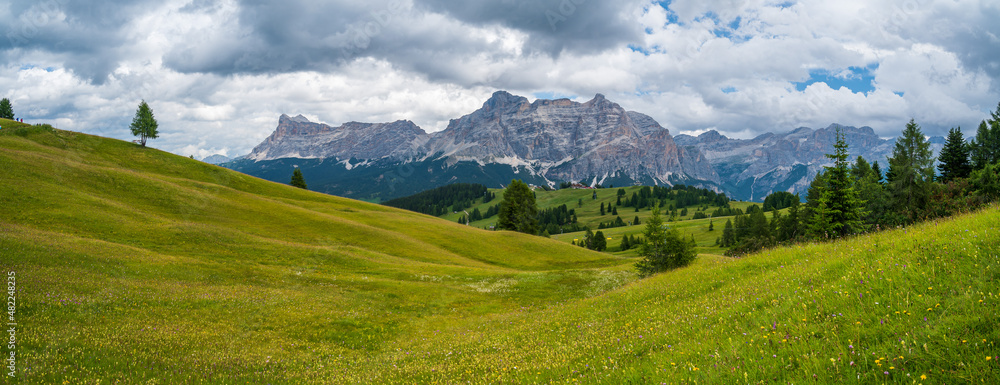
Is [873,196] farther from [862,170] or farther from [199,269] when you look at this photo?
[199,269]

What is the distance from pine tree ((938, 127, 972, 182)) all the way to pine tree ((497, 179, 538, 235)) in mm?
82958

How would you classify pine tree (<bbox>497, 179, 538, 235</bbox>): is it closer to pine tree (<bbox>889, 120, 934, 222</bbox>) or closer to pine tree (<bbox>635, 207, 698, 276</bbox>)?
pine tree (<bbox>635, 207, 698, 276</bbox>)

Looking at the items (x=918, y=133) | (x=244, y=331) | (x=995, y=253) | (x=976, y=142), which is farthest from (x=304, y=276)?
(x=976, y=142)

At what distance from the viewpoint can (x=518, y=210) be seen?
10106 cm

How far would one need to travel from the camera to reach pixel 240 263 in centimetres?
3606

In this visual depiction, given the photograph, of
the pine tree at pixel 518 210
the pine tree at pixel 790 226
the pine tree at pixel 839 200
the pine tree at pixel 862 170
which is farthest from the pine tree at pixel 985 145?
the pine tree at pixel 518 210

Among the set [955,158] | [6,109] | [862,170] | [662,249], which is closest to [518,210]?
[662,249]

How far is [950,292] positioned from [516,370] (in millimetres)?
9254

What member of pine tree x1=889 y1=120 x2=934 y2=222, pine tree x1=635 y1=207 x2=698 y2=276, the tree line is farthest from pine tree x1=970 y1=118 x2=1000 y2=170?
pine tree x1=635 y1=207 x2=698 y2=276

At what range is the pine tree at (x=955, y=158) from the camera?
80.9 meters

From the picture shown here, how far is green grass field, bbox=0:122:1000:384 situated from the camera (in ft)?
24.4

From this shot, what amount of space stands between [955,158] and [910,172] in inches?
914

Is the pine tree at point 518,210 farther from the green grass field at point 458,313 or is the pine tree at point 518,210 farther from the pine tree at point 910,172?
the pine tree at point 910,172

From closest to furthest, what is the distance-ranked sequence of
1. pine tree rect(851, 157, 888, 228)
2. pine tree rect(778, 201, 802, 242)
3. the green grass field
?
the green grass field, pine tree rect(851, 157, 888, 228), pine tree rect(778, 201, 802, 242)
